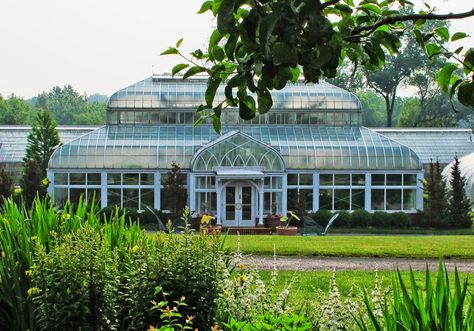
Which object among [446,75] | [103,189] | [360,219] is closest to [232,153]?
[103,189]

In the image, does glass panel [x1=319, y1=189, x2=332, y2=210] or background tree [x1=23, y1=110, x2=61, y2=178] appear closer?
glass panel [x1=319, y1=189, x2=332, y2=210]

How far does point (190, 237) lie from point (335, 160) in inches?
Result: 895

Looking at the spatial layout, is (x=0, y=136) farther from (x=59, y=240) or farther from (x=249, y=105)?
(x=249, y=105)

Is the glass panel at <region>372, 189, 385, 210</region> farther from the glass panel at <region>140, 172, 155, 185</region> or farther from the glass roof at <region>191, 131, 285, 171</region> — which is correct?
the glass panel at <region>140, 172, 155, 185</region>

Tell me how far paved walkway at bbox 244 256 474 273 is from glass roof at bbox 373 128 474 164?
2184 cm

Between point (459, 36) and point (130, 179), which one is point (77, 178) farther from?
point (459, 36)

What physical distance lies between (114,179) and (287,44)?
26.2 m

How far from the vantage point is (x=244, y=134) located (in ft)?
86.6

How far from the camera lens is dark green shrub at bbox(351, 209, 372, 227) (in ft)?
85.0

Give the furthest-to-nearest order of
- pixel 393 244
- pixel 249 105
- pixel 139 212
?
pixel 139 212, pixel 393 244, pixel 249 105

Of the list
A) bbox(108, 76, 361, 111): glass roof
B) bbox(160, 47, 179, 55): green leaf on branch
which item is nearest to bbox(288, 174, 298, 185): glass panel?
bbox(108, 76, 361, 111): glass roof

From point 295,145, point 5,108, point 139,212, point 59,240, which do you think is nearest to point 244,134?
point 295,145

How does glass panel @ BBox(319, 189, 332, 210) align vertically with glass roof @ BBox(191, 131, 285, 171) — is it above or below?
below

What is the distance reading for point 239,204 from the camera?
26188 mm
